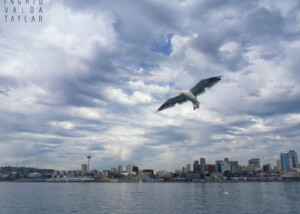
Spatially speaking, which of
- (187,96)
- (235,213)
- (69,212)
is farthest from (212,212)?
(187,96)

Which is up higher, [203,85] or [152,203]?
[203,85]

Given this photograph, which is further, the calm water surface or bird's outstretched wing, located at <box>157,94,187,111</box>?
the calm water surface

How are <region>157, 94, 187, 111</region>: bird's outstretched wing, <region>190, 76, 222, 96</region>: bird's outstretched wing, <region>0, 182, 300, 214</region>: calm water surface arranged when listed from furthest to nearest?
<region>0, 182, 300, 214</region>: calm water surface, <region>157, 94, 187, 111</region>: bird's outstretched wing, <region>190, 76, 222, 96</region>: bird's outstretched wing

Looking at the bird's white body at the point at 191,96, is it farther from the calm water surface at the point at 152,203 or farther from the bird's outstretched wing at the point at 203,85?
the calm water surface at the point at 152,203

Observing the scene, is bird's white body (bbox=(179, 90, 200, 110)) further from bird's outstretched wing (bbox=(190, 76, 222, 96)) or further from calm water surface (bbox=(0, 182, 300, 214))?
calm water surface (bbox=(0, 182, 300, 214))

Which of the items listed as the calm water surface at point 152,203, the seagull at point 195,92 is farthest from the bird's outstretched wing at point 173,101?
the calm water surface at point 152,203

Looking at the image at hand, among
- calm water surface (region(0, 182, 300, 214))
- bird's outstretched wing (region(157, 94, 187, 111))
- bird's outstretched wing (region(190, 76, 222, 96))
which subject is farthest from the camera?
calm water surface (region(0, 182, 300, 214))

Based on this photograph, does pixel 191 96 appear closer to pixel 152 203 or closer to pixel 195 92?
pixel 195 92

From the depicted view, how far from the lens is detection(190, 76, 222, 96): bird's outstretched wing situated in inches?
965

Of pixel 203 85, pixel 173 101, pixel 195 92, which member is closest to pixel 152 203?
pixel 173 101

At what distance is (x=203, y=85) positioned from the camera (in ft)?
82.6

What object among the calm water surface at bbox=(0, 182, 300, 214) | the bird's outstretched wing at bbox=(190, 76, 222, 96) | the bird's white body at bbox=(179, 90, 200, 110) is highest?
the bird's outstretched wing at bbox=(190, 76, 222, 96)

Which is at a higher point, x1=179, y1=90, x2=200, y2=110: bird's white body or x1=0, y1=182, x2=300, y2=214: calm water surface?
x1=179, y1=90, x2=200, y2=110: bird's white body

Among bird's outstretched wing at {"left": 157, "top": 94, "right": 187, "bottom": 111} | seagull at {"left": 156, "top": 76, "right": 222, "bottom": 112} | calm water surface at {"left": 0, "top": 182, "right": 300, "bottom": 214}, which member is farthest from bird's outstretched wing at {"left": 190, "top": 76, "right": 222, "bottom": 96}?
calm water surface at {"left": 0, "top": 182, "right": 300, "bottom": 214}
